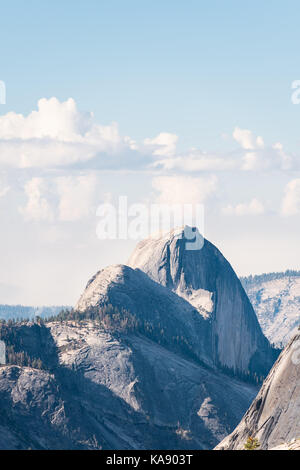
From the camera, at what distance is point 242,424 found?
17200 centimetres

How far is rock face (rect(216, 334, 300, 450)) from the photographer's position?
159 meters

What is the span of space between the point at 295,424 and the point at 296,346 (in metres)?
16.5

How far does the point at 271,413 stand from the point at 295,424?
7.65 meters

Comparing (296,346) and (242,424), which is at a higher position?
(296,346)

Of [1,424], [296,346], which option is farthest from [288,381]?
[1,424]

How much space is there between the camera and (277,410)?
165 meters

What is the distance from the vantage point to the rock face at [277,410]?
159250 mm
